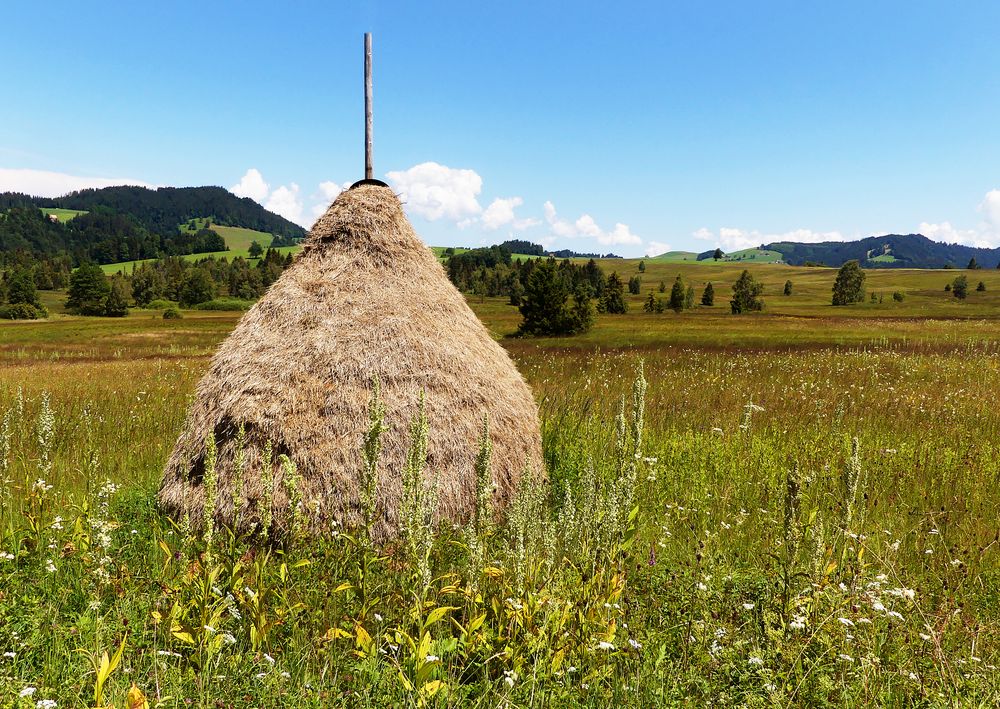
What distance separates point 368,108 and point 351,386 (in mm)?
4499

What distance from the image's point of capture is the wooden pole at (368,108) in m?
7.74

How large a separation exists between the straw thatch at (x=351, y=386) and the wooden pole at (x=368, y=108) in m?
0.64

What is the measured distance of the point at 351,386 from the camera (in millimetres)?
5648

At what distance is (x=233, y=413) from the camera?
555 cm

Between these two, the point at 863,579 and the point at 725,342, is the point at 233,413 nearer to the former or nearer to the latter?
the point at 863,579

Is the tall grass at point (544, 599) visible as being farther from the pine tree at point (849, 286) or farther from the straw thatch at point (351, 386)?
the pine tree at point (849, 286)

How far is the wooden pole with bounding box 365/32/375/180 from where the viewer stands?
7738 millimetres

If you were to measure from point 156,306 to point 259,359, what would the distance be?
129 m

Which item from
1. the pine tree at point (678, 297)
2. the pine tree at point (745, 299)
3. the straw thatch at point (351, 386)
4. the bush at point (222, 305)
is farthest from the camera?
the bush at point (222, 305)

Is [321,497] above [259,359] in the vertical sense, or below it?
below

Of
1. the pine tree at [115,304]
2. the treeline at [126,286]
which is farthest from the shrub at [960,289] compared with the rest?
the pine tree at [115,304]

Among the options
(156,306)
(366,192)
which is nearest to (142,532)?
(366,192)

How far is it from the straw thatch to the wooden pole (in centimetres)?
64

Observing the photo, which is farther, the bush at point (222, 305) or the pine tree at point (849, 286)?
the bush at point (222, 305)
